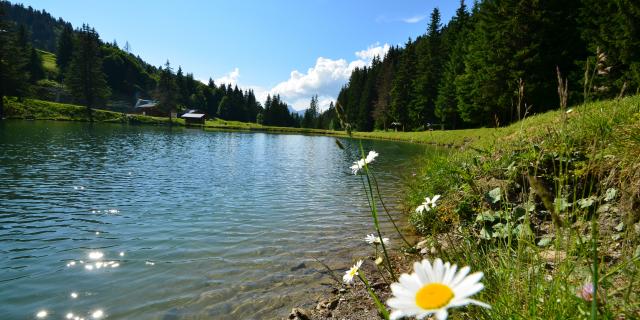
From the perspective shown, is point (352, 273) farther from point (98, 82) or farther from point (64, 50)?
point (64, 50)

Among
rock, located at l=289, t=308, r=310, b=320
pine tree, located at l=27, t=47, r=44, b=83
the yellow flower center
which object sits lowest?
rock, located at l=289, t=308, r=310, b=320

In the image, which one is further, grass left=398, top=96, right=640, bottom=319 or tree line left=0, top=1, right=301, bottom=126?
tree line left=0, top=1, right=301, bottom=126

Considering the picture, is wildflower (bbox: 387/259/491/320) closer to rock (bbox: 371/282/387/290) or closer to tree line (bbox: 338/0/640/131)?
rock (bbox: 371/282/387/290)

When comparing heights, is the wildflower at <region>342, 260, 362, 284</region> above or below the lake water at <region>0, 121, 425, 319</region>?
above

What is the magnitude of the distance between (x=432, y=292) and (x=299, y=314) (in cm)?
384

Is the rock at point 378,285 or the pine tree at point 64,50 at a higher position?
the pine tree at point 64,50

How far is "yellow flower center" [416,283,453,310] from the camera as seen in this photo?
898mm

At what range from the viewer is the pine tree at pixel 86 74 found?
7938cm

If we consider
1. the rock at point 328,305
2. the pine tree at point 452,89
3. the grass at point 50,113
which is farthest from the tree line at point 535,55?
the grass at point 50,113

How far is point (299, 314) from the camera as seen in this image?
4426mm

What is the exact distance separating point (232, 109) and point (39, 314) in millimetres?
140488

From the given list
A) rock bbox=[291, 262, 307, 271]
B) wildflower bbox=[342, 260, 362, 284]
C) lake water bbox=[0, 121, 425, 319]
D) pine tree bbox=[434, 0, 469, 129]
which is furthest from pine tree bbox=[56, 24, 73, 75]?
wildflower bbox=[342, 260, 362, 284]

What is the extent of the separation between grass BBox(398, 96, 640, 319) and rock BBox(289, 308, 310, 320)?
1840 millimetres

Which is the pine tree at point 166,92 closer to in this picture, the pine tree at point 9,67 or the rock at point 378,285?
the pine tree at point 9,67
